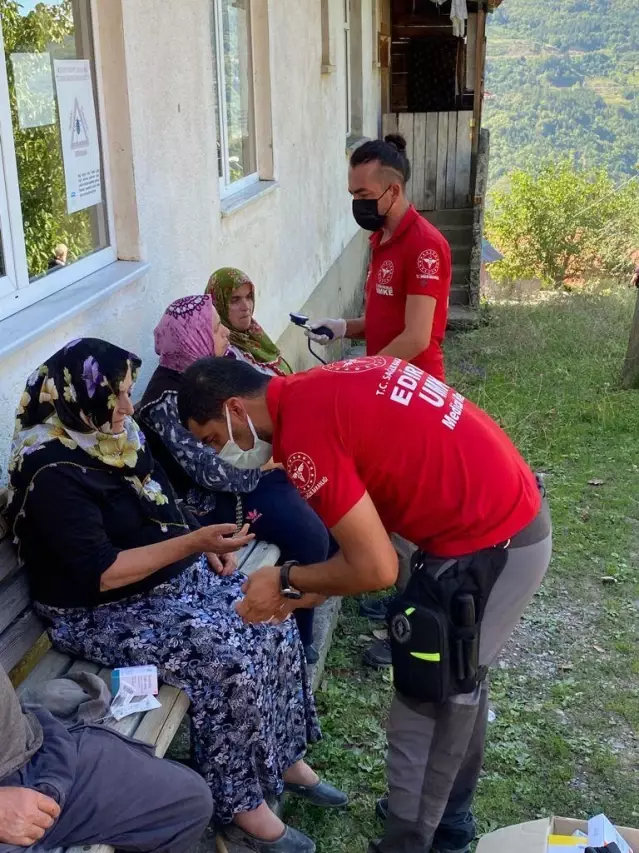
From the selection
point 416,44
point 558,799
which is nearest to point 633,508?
point 558,799

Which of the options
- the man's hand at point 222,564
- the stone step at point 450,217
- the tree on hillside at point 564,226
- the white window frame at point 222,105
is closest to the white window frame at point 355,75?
the stone step at point 450,217

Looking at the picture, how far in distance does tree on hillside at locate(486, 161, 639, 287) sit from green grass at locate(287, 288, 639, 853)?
12.7 metres

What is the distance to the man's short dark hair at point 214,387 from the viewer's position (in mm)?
2010

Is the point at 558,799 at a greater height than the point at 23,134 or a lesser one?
lesser

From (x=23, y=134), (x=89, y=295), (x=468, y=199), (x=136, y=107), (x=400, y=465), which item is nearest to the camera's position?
(x=400, y=465)

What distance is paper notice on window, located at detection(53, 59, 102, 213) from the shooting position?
2.89 m

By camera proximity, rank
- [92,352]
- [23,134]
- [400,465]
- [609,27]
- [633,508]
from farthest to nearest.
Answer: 1. [609,27]
2. [633,508]
3. [23,134]
4. [92,352]
5. [400,465]

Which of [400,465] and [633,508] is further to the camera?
[633,508]

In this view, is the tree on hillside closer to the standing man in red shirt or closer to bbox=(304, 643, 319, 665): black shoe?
the standing man in red shirt

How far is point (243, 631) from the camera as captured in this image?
8.04 feet

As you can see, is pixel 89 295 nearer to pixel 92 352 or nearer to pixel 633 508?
pixel 92 352

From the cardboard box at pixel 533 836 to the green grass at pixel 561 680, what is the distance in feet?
1.65

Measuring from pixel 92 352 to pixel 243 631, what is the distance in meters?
0.90

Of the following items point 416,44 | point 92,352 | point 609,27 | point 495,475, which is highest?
point 609,27
